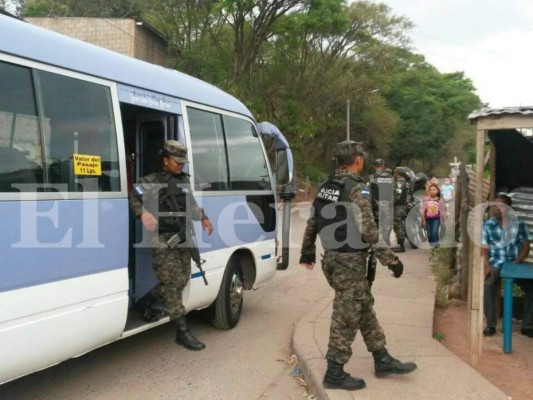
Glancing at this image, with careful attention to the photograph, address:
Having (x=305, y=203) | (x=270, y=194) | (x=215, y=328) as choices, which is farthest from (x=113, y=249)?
(x=305, y=203)

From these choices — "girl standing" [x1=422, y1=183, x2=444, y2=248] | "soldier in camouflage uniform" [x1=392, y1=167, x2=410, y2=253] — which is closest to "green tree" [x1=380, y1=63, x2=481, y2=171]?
"girl standing" [x1=422, y1=183, x2=444, y2=248]

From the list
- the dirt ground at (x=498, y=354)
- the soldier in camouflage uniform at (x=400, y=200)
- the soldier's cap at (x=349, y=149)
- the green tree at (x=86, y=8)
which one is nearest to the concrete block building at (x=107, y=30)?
the green tree at (x=86, y=8)

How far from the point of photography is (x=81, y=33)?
2602 cm

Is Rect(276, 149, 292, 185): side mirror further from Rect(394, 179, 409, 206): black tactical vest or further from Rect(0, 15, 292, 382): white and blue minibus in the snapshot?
Rect(394, 179, 409, 206): black tactical vest

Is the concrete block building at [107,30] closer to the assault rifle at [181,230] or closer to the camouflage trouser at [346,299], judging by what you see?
the assault rifle at [181,230]

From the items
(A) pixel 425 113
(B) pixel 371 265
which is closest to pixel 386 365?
(B) pixel 371 265

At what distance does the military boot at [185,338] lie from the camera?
511 centimetres

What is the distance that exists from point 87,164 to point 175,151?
36.1 inches

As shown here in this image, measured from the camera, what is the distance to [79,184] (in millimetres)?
3787

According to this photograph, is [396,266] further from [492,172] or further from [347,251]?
[492,172]

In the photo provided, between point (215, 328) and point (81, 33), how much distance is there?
2343 centimetres

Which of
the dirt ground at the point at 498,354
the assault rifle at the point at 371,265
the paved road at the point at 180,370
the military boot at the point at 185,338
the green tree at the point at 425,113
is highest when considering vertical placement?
Result: the green tree at the point at 425,113

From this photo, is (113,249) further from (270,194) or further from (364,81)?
(364,81)

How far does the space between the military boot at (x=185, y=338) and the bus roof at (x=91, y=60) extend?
6.79 feet
